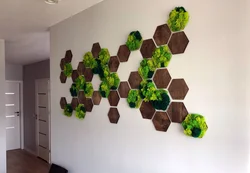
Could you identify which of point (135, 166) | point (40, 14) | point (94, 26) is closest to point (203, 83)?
point (135, 166)

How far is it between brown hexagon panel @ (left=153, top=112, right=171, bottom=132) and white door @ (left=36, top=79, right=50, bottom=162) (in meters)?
4.35

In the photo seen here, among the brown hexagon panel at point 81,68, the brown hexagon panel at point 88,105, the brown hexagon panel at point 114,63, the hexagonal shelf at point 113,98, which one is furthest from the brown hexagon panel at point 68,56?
the hexagonal shelf at point 113,98

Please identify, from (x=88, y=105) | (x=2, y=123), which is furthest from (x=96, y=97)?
(x=2, y=123)

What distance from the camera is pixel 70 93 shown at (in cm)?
248

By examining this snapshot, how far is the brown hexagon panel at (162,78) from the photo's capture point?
1520mm

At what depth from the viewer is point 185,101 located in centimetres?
142

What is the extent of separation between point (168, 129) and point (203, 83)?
15.5 inches

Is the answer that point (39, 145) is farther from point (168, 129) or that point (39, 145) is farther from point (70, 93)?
point (168, 129)

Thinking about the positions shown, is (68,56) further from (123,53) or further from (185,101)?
(185,101)

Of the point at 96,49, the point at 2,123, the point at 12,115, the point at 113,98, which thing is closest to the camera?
the point at 113,98

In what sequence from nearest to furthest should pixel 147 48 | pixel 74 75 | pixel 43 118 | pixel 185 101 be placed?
pixel 185 101 < pixel 147 48 < pixel 74 75 < pixel 43 118

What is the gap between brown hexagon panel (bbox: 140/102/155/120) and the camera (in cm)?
161

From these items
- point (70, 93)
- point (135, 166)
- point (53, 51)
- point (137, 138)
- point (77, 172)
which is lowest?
point (77, 172)

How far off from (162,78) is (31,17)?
171 cm
